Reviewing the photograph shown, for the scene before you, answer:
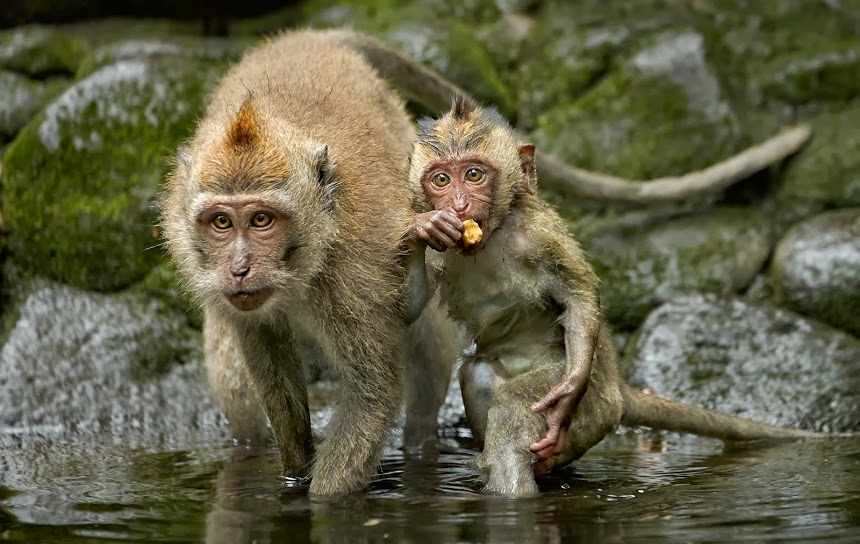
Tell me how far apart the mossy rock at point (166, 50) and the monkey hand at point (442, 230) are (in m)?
5.28

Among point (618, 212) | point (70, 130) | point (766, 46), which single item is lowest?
point (618, 212)

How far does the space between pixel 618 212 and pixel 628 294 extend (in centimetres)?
97

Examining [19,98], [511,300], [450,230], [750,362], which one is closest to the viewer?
[450,230]

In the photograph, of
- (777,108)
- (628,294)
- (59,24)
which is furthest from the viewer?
(59,24)

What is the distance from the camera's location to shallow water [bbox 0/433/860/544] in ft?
19.9

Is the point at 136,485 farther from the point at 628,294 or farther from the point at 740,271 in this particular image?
the point at 740,271

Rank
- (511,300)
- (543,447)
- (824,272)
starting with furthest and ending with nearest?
(824,272) < (511,300) < (543,447)

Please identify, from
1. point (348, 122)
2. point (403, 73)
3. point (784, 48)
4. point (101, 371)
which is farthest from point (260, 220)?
point (784, 48)

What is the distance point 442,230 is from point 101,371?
4.63 meters

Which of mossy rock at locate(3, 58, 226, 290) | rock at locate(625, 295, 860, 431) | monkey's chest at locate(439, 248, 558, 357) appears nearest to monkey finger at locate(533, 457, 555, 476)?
monkey's chest at locate(439, 248, 558, 357)

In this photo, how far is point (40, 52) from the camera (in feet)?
40.6

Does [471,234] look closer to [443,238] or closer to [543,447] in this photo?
[443,238]

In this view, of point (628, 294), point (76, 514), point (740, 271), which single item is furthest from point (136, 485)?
point (740, 271)

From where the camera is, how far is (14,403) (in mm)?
10047
